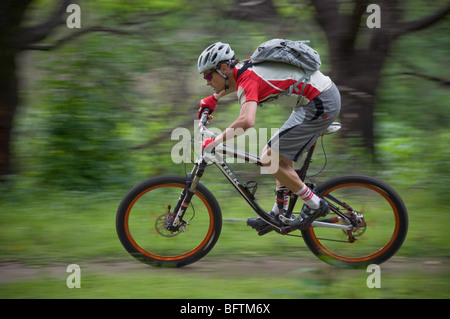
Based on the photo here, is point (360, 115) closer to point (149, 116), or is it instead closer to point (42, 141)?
point (149, 116)

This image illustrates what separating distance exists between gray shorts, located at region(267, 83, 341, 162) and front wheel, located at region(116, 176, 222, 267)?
0.78 metres

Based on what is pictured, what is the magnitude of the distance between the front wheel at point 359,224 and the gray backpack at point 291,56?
3.20 feet

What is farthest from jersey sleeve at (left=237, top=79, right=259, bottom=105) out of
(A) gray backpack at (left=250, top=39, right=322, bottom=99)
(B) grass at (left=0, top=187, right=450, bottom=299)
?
(B) grass at (left=0, top=187, right=450, bottom=299)

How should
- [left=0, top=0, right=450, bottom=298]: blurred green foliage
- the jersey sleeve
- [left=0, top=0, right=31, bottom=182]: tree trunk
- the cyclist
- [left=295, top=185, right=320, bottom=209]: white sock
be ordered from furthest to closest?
1. [left=0, top=0, right=450, bottom=298]: blurred green foliage
2. [left=0, top=0, right=31, bottom=182]: tree trunk
3. [left=295, top=185, right=320, bottom=209]: white sock
4. the cyclist
5. the jersey sleeve

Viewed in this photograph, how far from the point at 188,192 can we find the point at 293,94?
123 centimetres

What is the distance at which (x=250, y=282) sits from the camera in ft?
14.9

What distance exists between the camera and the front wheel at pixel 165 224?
15.2 feet

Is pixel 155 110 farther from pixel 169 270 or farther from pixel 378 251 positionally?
pixel 378 251

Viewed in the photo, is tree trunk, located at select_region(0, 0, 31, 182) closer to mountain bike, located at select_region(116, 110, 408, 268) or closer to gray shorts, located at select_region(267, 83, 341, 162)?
mountain bike, located at select_region(116, 110, 408, 268)

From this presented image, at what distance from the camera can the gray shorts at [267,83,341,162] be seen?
446cm

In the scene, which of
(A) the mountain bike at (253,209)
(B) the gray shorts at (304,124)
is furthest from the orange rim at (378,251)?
(B) the gray shorts at (304,124)

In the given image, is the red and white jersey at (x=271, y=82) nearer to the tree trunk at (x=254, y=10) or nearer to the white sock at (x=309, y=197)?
the white sock at (x=309, y=197)

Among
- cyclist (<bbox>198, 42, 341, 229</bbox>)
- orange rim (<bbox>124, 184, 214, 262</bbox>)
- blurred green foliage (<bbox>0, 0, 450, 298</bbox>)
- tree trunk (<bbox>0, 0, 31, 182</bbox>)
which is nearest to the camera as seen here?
cyclist (<bbox>198, 42, 341, 229</bbox>)
